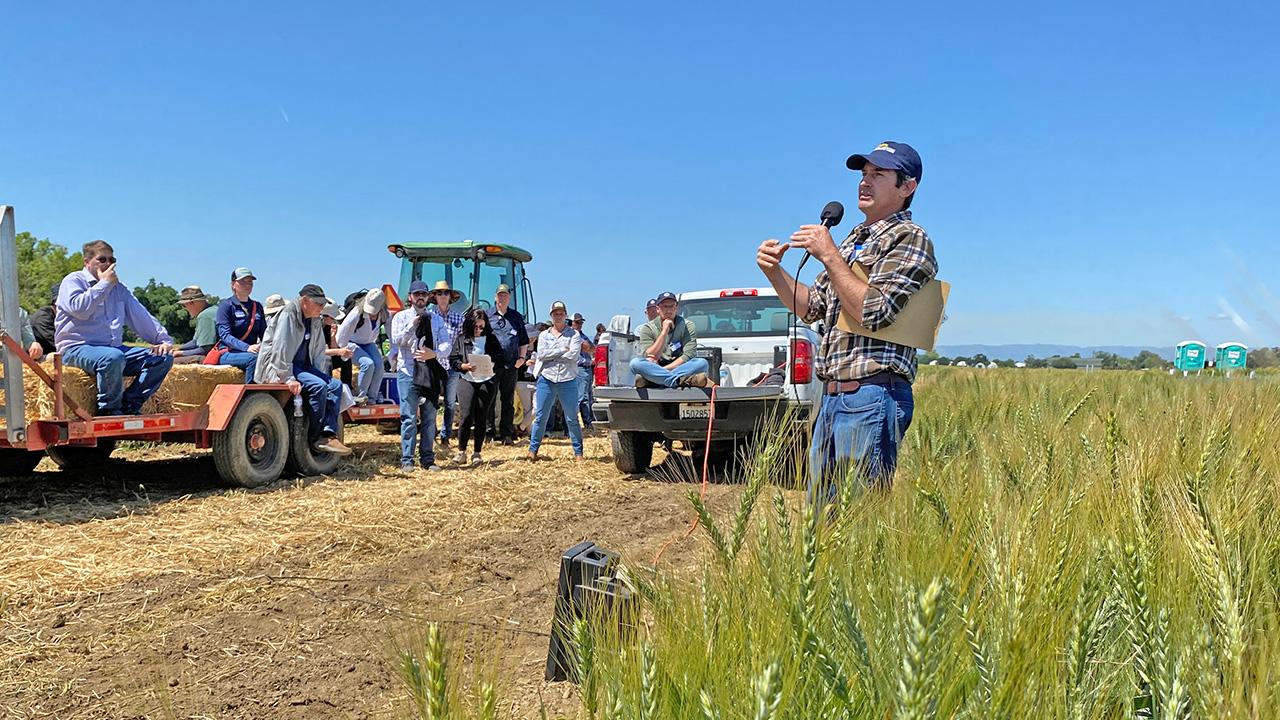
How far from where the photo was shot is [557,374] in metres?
9.99

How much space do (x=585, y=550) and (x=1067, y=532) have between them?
1593 mm

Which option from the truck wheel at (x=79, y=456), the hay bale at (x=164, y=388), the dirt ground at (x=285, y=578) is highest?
the hay bale at (x=164, y=388)

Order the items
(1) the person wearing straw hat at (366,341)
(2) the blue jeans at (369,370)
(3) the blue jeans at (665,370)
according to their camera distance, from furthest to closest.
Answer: (2) the blue jeans at (369,370) → (1) the person wearing straw hat at (366,341) → (3) the blue jeans at (665,370)

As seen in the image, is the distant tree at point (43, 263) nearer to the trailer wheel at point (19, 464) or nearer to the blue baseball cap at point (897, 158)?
the trailer wheel at point (19, 464)

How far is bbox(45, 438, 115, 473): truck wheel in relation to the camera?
844 centimetres

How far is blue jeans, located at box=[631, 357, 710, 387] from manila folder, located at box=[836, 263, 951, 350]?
5.23 m

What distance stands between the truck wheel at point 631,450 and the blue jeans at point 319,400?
2.86 m

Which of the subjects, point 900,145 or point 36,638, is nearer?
point 900,145

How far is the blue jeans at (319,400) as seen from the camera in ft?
27.9

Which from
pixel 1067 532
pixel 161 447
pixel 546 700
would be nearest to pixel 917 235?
pixel 1067 532

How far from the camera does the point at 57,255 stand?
2202 inches

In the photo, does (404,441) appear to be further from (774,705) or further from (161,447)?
(774,705)

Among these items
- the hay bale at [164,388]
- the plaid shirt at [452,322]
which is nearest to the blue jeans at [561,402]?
the plaid shirt at [452,322]

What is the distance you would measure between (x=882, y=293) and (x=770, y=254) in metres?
0.48
